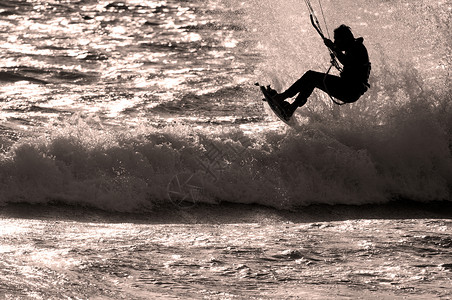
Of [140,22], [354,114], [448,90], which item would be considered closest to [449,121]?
[448,90]

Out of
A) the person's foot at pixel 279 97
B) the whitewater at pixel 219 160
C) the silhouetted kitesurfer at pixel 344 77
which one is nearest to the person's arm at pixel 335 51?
the silhouetted kitesurfer at pixel 344 77

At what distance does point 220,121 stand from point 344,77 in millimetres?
3903

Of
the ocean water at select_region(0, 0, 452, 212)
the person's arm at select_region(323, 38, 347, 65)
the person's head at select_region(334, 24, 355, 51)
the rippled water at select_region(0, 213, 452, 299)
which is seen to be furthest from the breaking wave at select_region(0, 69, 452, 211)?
the rippled water at select_region(0, 213, 452, 299)

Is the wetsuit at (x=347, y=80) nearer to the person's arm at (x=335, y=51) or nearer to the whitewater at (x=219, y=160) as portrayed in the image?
the person's arm at (x=335, y=51)

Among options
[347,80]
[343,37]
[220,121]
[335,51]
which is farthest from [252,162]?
[343,37]

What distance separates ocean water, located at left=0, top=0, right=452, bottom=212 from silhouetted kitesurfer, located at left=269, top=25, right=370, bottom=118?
5.50ft

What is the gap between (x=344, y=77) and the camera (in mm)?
10234

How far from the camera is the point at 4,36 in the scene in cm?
1970

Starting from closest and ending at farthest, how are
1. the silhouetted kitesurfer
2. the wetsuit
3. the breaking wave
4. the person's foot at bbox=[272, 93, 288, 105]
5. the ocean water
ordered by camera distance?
the silhouetted kitesurfer, the wetsuit, the person's foot at bbox=[272, 93, 288, 105], the breaking wave, the ocean water

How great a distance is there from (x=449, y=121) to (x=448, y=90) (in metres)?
0.78

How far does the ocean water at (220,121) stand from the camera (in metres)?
11.1

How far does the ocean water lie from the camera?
1112 centimetres

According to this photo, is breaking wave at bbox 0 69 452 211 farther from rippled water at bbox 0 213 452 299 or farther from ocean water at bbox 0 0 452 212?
rippled water at bbox 0 213 452 299

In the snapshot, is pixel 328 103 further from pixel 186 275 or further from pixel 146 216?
pixel 186 275
